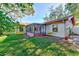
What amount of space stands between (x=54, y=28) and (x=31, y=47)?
312 millimetres

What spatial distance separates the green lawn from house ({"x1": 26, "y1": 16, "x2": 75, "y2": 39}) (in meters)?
0.07

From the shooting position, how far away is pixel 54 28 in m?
1.87

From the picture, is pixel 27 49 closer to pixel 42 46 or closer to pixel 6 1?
pixel 42 46

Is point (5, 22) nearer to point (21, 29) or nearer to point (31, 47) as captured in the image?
point (21, 29)

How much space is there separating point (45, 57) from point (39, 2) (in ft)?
1.84

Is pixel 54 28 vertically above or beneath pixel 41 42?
above

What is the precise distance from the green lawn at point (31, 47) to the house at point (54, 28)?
2.9 inches

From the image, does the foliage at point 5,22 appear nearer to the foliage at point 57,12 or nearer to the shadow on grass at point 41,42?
the shadow on grass at point 41,42

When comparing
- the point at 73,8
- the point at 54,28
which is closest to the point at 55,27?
the point at 54,28

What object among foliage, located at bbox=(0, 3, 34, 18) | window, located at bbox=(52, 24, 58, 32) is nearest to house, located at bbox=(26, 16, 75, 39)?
window, located at bbox=(52, 24, 58, 32)

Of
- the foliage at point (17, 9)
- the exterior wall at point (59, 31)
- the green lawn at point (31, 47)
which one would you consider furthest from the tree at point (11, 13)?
the exterior wall at point (59, 31)

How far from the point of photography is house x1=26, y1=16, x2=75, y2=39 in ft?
5.98

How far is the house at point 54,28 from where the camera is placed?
71.8 inches

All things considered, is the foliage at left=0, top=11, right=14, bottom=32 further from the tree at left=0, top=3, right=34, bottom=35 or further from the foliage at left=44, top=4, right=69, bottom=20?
the foliage at left=44, top=4, right=69, bottom=20
